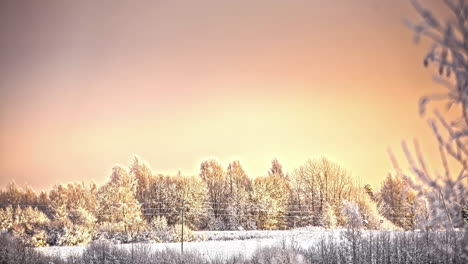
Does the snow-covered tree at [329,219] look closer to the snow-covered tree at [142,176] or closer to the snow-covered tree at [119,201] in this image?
the snow-covered tree at [119,201]

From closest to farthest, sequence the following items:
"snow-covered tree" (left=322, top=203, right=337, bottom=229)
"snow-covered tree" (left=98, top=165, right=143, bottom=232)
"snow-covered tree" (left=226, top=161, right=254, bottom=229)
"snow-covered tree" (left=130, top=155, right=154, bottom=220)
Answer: "snow-covered tree" (left=322, top=203, right=337, bottom=229), "snow-covered tree" (left=98, top=165, right=143, bottom=232), "snow-covered tree" (left=226, top=161, right=254, bottom=229), "snow-covered tree" (left=130, top=155, right=154, bottom=220)

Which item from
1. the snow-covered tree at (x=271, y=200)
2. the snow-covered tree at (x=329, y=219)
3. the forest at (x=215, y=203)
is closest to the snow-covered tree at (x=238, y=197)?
the forest at (x=215, y=203)

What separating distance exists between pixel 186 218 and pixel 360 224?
22047 millimetres

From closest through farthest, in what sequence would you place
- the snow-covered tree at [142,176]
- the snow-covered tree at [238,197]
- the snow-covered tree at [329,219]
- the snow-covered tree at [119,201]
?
the snow-covered tree at [329,219] < the snow-covered tree at [119,201] < the snow-covered tree at [238,197] < the snow-covered tree at [142,176]

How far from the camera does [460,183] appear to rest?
233 cm

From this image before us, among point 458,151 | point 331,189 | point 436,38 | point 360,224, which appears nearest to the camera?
point 436,38

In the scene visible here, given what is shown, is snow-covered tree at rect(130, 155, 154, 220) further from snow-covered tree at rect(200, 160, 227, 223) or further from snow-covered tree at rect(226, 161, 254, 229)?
snow-covered tree at rect(226, 161, 254, 229)

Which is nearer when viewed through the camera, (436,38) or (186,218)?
(436,38)

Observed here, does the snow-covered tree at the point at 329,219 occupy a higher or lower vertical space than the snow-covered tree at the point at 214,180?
lower

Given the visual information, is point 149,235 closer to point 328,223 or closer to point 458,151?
point 328,223

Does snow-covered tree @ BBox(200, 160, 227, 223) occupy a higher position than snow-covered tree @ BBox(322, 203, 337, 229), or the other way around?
snow-covered tree @ BBox(200, 160, 227, 223)

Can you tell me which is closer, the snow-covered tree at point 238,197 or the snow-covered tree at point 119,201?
the snow-covered tree at point 119,201

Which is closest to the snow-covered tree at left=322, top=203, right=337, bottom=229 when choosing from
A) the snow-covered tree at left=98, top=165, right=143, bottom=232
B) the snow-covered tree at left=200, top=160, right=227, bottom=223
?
the snow-covered tree at left=98, top=165, right=143, bottom=232

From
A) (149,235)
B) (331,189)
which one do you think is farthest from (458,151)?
(331,189)
